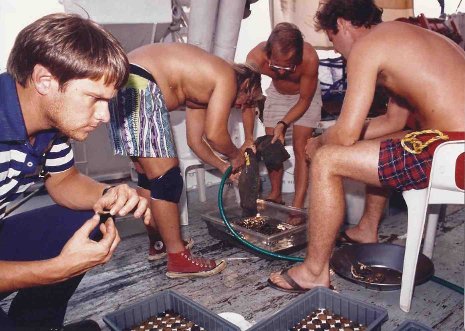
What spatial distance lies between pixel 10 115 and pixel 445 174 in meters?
1.41

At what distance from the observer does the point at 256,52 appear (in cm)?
299

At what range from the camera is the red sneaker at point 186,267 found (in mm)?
1986

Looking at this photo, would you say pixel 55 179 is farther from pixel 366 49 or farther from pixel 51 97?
pixel 366 49

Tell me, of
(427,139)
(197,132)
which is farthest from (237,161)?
(427,139)

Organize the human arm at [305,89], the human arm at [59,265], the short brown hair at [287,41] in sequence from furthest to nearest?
the human arm at [305,89]
the short brown hair at [287,41]
the human arm at [59,265]

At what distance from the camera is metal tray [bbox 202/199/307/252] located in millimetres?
2148

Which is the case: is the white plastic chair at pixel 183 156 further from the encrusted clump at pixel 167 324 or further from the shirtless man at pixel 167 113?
the encrusted clump at pixel 167 324

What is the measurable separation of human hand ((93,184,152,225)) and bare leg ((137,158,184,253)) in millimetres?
705

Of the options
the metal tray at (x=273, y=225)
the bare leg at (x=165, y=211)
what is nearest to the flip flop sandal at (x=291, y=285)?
the metal tray at (x=273, y=225)

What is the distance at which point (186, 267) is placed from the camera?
199 cm

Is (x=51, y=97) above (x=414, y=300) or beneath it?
above

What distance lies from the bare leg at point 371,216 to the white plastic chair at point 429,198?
63cm

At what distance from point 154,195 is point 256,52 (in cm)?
152

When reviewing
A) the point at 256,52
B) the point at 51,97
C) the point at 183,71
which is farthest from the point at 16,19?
the point at 51,97
